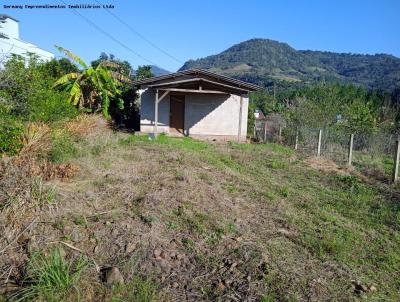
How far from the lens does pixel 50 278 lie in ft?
12.0

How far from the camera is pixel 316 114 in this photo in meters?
15.8

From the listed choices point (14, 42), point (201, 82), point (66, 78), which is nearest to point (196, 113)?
point (201, 82)

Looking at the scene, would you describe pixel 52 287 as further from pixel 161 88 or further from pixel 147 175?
pixel 161 88

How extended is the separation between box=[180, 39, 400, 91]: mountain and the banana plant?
92.4 meters

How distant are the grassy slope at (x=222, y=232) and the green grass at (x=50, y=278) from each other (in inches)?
5.4

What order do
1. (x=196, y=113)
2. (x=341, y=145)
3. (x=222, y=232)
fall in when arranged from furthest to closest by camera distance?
(x=196, y=113), (x=341, y=145), (x=222, y=232)

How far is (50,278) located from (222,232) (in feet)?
8.09

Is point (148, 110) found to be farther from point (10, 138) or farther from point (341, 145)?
point (10, 138)

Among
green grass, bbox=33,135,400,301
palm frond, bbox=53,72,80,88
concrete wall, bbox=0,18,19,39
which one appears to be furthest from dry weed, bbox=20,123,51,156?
concrete wall, bbox=0,18,19,39

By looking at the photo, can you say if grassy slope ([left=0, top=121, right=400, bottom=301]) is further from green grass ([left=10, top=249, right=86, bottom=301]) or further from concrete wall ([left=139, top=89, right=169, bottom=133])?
concrete wall ([left=139, top=89, right=169, bottom=133])

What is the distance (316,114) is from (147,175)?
10554 mm

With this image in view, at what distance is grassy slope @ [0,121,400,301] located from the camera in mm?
3953

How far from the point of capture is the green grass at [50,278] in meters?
3.47

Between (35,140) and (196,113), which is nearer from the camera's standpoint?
(35,140)
